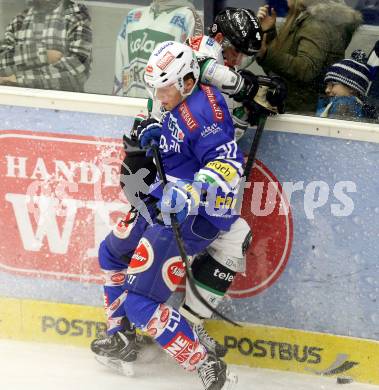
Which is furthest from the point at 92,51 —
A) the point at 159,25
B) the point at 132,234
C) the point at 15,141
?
the point at 132,234

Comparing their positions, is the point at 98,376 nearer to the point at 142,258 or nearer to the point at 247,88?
the point at 142,258

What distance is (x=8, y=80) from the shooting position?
3.19 m

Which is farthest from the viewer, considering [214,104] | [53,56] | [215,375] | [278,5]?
[53,56]

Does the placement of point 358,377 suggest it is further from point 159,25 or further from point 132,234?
point 159,25

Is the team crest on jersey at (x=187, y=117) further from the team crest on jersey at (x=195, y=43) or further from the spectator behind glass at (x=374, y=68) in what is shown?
the spectator behind glass at (x=374, y=68)

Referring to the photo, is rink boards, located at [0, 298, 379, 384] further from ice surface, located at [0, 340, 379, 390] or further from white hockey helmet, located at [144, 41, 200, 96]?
white hockey helmet, located at [144, 41, 200, 96]

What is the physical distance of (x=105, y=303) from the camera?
3.14 metres

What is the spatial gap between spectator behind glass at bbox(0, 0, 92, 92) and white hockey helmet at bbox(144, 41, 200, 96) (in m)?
0.51

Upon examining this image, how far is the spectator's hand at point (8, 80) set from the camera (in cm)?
318

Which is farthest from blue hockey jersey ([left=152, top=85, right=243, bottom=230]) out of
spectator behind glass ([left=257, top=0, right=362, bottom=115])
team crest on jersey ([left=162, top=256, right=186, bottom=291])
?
spectator behind glass ([left=257, top=0, right=362, bottom=115])

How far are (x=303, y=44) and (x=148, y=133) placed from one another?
0.64m

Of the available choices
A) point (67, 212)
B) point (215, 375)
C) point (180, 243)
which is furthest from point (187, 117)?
point (215, 375)

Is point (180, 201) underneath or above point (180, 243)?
above

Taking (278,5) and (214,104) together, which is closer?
(214,104)
